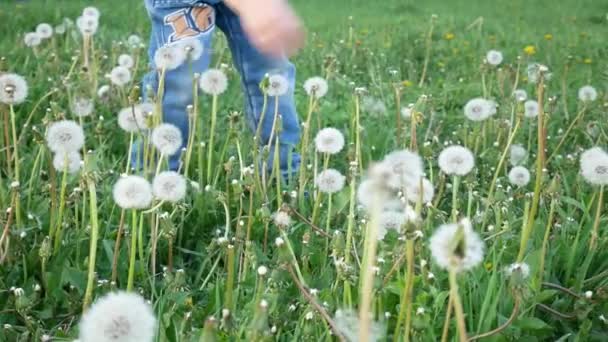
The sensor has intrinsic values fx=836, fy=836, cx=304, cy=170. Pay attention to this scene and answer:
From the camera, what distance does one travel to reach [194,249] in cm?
179

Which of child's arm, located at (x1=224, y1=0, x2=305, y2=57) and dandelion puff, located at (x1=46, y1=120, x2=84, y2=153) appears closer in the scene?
child's arm, located at (x1=224, y1=0, x2=305, y2=57)

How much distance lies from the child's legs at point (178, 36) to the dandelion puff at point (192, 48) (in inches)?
1.2

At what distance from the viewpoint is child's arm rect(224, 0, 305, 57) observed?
4.36 feet

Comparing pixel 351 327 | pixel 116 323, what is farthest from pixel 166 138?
pixel 116 323

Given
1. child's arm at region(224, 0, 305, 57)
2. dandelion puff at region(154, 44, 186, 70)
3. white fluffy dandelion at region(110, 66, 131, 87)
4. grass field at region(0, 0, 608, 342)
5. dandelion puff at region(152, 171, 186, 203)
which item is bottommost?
grass field at region(0, 0, 608, 342)

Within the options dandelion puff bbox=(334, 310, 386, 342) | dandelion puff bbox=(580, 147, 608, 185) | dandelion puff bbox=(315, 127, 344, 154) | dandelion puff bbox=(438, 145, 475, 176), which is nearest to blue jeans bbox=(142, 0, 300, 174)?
dandelion puff bbox=(315, 127, 344, 154)

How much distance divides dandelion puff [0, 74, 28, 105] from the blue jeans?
1.76ft

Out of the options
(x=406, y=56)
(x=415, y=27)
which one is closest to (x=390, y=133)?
(x=406, y=56)

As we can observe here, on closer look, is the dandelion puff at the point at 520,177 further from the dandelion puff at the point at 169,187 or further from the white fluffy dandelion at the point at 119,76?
the white fluffy dandelion at the point at 119,76

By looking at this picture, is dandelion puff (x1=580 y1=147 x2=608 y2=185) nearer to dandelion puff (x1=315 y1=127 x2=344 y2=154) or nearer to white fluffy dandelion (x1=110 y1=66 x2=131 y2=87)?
dandelion puff (x1=315 y1=127 x2=344 y2=154)

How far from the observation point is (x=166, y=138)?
1.66 metres

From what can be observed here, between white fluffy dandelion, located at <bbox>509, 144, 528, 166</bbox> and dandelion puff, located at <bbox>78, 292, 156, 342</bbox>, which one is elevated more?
dandelion puff, located at <bbox>78, 292, 156, 342</bbox>

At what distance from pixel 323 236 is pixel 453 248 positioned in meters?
1.04

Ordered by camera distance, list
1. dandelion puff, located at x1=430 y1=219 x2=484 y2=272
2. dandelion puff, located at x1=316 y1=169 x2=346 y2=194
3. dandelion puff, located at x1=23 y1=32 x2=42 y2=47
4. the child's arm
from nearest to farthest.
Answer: dandelion puff, located at x1=430 y1=219 x2=484 y2=272 < the child's arm < dandelion puff, located at x1=316 y1=169 x2=346 y2=194 < dandelion puff, located at x1=23 y1=32 x2=42 y2=47
